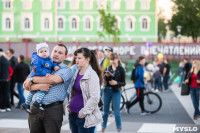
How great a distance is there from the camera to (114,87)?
8.63 metres

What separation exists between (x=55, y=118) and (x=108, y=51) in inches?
193

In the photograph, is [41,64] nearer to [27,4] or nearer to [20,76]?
[20,76]

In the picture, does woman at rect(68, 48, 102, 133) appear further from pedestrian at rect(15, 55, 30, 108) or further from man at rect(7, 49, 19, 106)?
man at rect(7, 49, 19, 106)

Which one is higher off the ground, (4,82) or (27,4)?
(27,4)

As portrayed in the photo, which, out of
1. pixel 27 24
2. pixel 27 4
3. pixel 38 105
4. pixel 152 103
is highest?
pixel 27 4

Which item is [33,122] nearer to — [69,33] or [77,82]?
[77,82]

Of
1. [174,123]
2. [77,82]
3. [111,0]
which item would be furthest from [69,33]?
[77,82]

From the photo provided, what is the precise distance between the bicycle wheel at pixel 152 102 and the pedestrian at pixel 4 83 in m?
4.55

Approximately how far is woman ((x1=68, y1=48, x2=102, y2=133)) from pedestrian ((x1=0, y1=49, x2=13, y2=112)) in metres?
7.89

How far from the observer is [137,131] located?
364 inches

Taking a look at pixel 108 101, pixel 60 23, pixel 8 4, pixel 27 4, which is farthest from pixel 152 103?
pixel 8 4

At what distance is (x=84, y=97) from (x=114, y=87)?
3.52 meters

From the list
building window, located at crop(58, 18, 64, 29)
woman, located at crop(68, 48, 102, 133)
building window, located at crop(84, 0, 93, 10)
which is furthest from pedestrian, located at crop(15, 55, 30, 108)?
building window, located at crop(58, 18, 64, 29)

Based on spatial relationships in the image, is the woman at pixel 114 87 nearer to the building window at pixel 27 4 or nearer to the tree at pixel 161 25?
the building window at pixel 27 4
